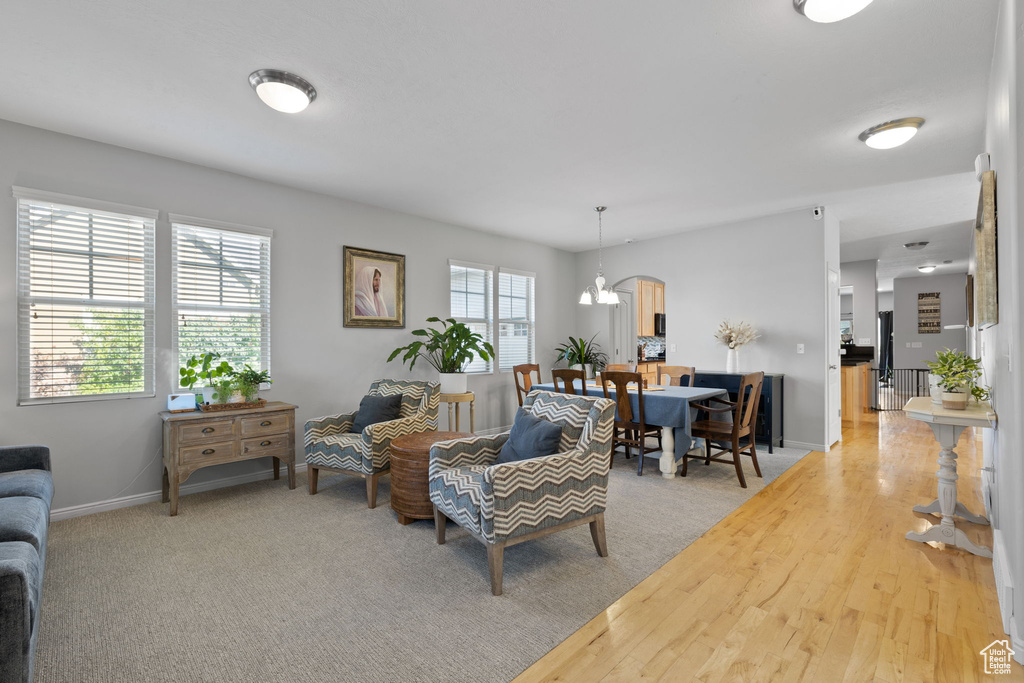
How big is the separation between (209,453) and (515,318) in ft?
13.2

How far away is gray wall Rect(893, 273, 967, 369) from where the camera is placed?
986cm

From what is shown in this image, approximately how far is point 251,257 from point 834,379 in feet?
20.4

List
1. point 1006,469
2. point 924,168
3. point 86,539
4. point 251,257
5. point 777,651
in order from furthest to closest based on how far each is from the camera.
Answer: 1. point 251,257
2. point 924,168
3. point 86,539
4. point 1006,469
5. point 777,651

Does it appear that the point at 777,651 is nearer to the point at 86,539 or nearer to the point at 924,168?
the point at 86,539

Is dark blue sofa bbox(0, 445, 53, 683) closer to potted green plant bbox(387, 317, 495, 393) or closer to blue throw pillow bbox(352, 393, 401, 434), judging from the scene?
blue throw pillow bbox(352, 393, 401, 434)

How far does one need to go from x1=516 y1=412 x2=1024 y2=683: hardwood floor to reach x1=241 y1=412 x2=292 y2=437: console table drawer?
2.74 metres

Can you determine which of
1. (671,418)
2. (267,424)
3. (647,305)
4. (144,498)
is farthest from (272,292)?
(647,305)

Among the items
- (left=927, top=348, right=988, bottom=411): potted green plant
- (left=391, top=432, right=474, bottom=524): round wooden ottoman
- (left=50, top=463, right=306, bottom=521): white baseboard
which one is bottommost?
(left=50, top=463, right=306, bottom=521): white baseboard

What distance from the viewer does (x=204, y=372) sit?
3811mm

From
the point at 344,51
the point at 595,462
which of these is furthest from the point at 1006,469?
the point at 344,51

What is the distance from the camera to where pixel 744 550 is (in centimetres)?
282

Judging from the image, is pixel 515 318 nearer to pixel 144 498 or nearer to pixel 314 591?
pixel 144 498

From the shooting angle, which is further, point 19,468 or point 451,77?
point 19,468

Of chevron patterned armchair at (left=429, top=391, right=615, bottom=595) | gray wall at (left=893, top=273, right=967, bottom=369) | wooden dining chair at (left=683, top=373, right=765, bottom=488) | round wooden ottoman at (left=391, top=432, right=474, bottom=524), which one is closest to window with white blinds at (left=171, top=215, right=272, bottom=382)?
round wooden ottoman at (left=391, top=432, right=474, bottom=524)
